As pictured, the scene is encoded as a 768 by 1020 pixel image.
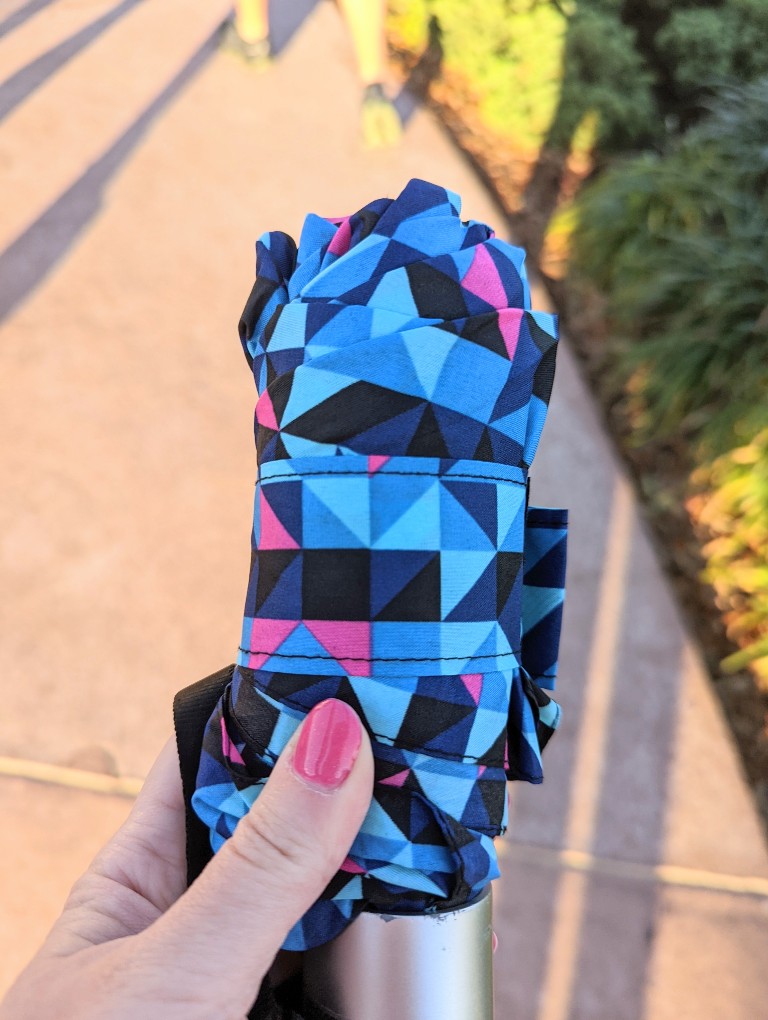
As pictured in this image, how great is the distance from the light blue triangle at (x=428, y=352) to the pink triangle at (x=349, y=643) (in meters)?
0.22

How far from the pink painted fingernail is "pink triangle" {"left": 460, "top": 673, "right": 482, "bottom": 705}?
10 centimetres

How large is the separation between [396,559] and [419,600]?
0.14ft

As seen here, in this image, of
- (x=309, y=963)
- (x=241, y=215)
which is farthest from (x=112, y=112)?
(x=309, y=963)

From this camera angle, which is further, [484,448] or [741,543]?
[741,543]

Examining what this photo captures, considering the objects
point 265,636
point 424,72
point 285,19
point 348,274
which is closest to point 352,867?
point 265,636

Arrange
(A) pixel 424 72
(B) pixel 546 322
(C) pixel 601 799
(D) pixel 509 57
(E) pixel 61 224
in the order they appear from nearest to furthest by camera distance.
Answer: (B) pixel 546 322, (C) pixel 601 799, (E) pixel 61 224, (D) pixel 509 57, (A) pixel 424 72

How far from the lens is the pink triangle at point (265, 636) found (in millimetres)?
704

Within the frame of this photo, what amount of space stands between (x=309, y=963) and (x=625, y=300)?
1677 mm

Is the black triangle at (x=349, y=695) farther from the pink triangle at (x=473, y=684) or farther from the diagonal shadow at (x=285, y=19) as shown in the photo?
the diagonal shadow at (x=285, y=19)

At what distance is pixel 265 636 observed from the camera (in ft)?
2.35

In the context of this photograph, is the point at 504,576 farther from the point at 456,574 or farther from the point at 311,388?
the point at 311,388

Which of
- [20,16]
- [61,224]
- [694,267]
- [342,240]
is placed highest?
[20,16]

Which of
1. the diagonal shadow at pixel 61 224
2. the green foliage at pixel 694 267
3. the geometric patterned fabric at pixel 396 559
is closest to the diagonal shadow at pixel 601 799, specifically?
the green foliage at pixel 694 267

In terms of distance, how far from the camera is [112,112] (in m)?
2.43
